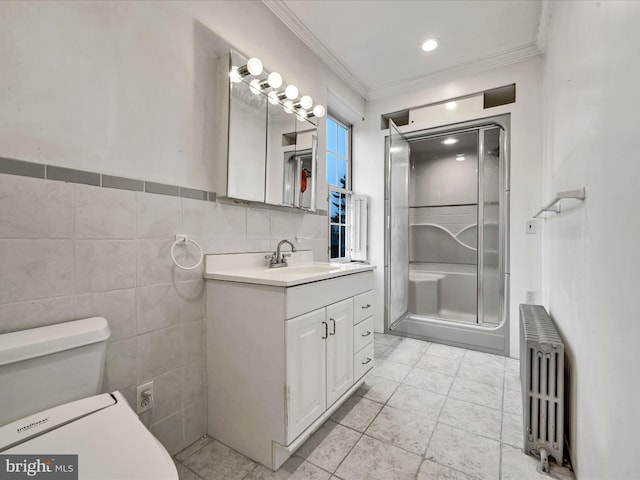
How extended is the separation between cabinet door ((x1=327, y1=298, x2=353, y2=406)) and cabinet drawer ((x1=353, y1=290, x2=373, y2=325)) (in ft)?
0.18

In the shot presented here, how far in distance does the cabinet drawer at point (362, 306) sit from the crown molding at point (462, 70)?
2215mm

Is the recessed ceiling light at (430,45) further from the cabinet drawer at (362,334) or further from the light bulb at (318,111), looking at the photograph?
the cabinet drawer at (362,334)

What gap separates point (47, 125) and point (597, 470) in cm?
218

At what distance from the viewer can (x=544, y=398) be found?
1.35 metres

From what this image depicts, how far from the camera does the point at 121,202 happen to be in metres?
1.20

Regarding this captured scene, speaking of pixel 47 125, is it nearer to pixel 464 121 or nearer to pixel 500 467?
pixel 500 467

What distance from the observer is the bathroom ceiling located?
77.9 inches

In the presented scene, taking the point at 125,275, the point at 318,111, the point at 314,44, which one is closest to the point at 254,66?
the point at 318,111

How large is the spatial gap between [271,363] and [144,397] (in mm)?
578

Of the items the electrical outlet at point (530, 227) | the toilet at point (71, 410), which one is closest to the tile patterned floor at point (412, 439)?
the toilet at point (71, 410)

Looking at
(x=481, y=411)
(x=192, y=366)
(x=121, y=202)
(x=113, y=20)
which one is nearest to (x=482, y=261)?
(x=481, y=411)

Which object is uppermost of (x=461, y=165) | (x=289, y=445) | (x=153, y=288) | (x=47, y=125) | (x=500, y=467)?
(x=461, y=165)

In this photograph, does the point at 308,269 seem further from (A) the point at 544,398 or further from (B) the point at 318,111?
(A) the point at 544,398

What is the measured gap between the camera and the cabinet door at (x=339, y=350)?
5.16 ft
